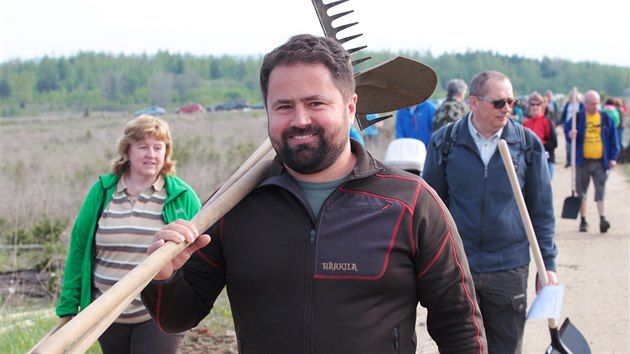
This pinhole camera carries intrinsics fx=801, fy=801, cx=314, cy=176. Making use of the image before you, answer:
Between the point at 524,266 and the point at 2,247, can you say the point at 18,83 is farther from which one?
the point at 524,266

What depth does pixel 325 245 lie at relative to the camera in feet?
8.05

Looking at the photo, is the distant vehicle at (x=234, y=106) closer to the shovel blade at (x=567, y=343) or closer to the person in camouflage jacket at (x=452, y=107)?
the person in camouflage jacket at (x=452, y=107)

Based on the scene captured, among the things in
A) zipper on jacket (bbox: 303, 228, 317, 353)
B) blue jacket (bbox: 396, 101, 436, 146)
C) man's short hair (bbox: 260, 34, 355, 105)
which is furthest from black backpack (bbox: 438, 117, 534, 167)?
blue jacket (bbox: 396, 101, 436, 146)

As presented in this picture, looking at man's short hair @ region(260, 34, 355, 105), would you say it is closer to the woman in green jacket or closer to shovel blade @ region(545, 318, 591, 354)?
the woman in green jacket

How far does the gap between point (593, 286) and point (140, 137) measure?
5.86 m

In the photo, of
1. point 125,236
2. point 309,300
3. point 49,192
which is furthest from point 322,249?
point 49,192

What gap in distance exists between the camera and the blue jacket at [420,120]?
9.12 m

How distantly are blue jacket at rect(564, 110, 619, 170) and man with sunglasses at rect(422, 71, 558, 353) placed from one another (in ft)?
23.1

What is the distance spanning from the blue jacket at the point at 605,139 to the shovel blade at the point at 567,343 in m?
7.02

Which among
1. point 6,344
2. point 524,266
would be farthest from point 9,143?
point 524,266

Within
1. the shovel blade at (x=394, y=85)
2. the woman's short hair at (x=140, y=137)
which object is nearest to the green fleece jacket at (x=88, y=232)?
the woman's short hair at (x=140, y=137)

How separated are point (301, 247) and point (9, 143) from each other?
114 feet

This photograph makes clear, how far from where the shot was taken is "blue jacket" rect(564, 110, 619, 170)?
36.9ft

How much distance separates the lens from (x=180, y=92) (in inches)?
4065
